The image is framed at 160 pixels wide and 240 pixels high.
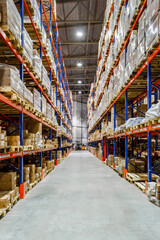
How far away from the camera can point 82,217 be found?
135 inches

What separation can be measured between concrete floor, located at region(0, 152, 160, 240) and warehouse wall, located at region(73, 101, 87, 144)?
29291mm

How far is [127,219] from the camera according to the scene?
333 cm

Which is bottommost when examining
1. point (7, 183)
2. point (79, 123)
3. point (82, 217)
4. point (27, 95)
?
point (82, 217)

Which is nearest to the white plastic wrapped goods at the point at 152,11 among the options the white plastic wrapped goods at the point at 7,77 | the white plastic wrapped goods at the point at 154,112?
the white plastic wrapped goods at the point at 154,112

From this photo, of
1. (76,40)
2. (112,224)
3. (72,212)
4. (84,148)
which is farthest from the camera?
(84,148)

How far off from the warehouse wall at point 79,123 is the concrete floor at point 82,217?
96.1 feet

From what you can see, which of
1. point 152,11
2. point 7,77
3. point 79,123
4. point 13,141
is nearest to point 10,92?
point 7,77

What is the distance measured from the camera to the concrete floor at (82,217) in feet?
9.14

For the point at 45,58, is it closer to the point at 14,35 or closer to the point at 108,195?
the point at 14,35

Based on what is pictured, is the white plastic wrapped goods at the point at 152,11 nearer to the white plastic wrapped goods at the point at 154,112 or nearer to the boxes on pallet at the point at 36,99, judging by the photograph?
the white plastic wrapped goods at the point at 154,112

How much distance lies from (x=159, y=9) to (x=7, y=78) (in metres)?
3.22

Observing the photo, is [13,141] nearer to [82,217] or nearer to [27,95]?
[27,95]

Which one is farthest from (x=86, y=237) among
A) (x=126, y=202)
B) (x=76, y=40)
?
(x=76, y=40)

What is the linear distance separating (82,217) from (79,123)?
103 feet
